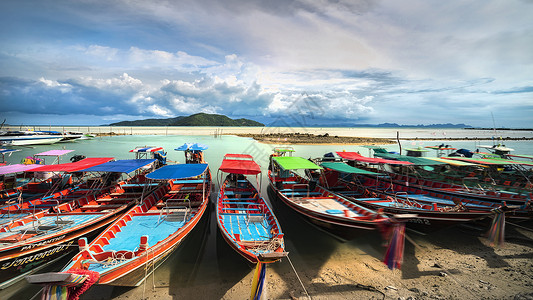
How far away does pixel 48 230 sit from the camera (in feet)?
25.5

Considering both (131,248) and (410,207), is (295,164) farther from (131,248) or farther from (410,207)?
(131,248)

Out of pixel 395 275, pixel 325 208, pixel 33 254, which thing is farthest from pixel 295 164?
pixel 33 254

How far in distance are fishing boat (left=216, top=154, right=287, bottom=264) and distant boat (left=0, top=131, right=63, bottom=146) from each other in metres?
50.5

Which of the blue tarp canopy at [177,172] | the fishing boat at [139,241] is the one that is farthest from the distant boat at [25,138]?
the fishing boat at [139,241]

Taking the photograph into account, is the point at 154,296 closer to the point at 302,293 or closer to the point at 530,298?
the point at 302,293

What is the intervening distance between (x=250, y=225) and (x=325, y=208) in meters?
3.90

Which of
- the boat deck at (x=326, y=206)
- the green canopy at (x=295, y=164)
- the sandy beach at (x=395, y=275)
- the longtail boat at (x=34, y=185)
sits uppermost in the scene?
the green canopy at (x=295, y=164)

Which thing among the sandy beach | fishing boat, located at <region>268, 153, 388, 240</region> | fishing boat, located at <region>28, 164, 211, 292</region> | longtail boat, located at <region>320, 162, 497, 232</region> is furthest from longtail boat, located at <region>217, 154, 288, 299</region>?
longtail boat, located at <region>320, 162, 497, 232</region>

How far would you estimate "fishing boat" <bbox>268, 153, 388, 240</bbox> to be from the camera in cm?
825

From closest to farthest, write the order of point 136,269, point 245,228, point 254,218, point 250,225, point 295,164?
point 136,269, point 245,228, point 250,225, point 254,218, point 295,164

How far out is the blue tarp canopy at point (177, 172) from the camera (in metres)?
9.70

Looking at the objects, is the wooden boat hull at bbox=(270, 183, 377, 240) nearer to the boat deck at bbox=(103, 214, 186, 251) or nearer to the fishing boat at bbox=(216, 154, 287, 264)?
the fishing boat at bbox=(216, 154, 287, 264)

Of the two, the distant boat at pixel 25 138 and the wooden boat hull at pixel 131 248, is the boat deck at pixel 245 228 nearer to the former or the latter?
the wooden boat hull at pixel 131 248

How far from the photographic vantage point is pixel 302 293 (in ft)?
21.7
